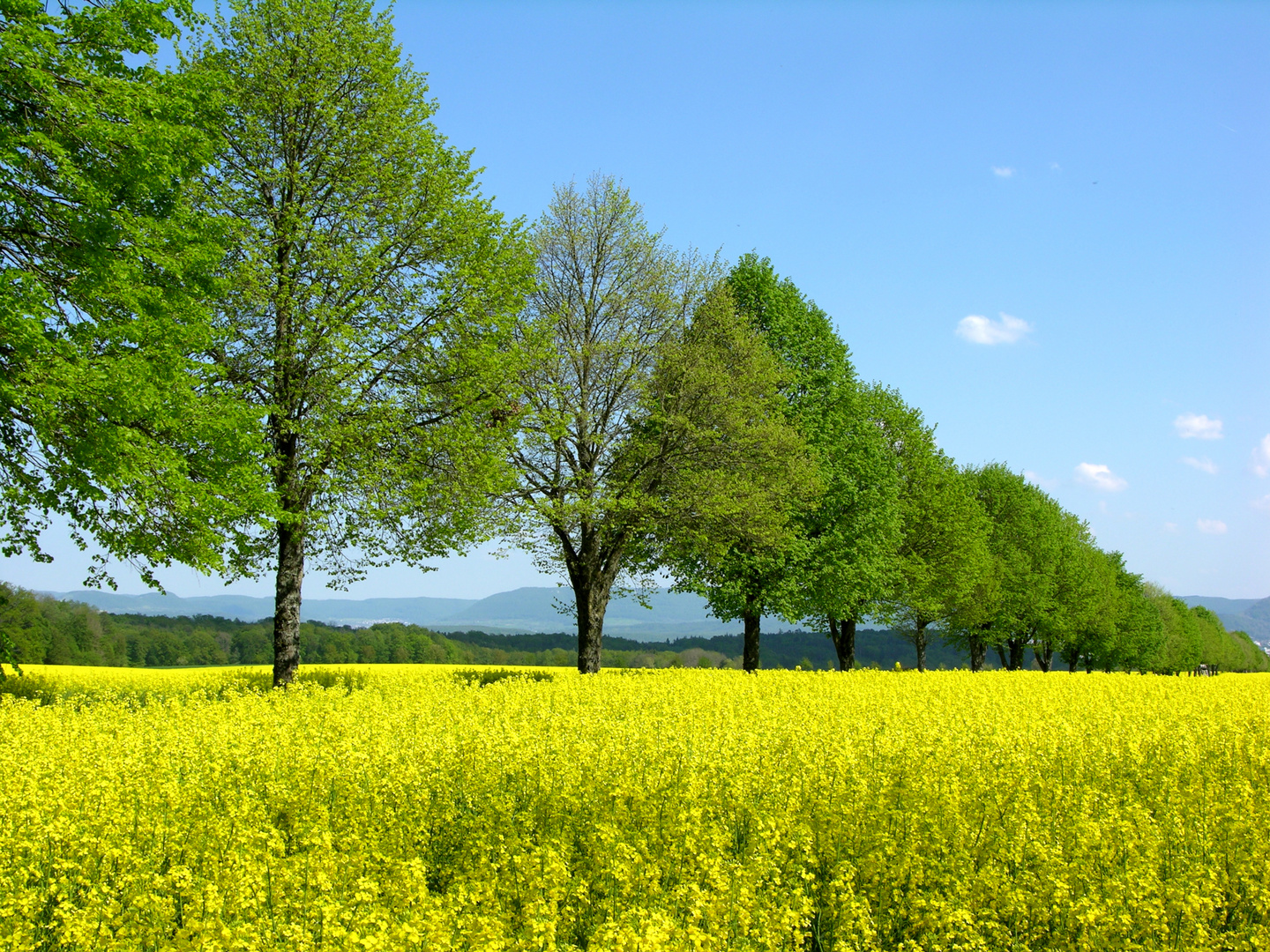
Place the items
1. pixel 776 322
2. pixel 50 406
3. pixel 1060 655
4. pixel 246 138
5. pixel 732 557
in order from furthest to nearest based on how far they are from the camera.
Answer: pixel 1060 655 < pixel 776 322 < pixel 732 557 < pixel 246 138 < pixel 50 406

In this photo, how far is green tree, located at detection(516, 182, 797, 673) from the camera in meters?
24.3

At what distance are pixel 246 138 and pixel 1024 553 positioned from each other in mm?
52431

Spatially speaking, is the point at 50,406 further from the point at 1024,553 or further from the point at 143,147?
the point at 1024,553

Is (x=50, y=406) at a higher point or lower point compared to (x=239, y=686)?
higher

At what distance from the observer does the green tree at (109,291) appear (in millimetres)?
12266

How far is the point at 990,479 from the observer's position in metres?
56.8

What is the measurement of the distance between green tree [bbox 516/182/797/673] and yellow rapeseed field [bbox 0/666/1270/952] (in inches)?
507

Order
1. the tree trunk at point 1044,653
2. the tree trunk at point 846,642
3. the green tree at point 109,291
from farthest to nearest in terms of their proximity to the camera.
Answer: the tree trunk at point 1044,653
the tree trunk at point 846,642
the green tree at point 109,291

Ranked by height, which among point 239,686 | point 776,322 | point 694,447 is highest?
point 776,322

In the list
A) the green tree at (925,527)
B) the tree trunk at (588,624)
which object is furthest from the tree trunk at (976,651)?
the tree trunk at (588,624)

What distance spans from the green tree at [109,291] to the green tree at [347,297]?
2.15m

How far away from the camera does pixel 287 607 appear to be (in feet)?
59.3

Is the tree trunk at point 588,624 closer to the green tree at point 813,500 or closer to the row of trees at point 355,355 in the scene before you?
the row of trees at point 355,355

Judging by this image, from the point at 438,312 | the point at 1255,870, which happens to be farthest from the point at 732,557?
the point at 1255,870
